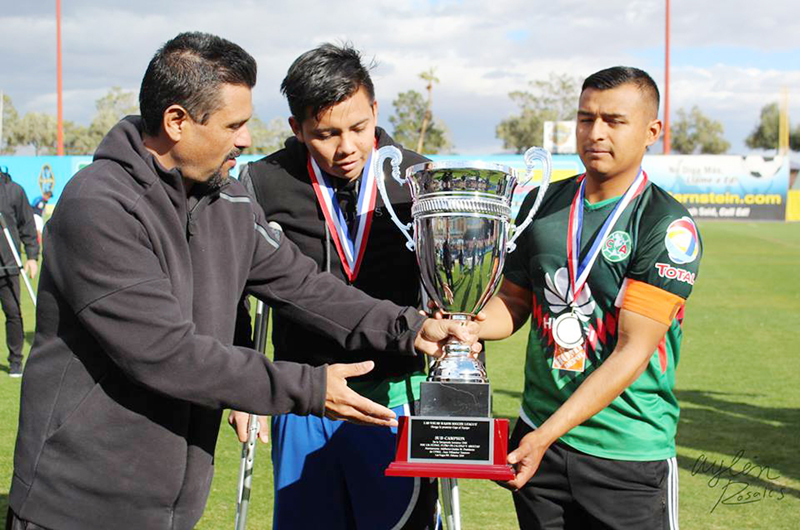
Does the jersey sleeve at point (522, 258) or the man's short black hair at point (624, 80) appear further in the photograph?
the jersey sleeve at point (522, 258)

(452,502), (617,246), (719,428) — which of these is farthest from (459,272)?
(719,428)

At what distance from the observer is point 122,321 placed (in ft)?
7.80

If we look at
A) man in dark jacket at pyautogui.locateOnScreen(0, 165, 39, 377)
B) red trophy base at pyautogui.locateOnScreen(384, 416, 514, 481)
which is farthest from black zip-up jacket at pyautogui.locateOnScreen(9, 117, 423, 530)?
man in dark jacket at pyautogui.locateOnScreen(0, 165, 39, 377)

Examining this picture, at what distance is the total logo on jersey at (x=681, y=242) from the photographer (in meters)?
2.92

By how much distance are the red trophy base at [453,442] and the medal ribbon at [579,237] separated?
0.59m

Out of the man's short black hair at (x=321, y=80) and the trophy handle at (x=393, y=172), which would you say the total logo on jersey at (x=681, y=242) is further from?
the man's short black hair at (x=321, y=80)

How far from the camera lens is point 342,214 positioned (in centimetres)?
342

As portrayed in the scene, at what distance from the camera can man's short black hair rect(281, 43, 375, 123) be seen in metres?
3.18

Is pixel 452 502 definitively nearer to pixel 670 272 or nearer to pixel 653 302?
pixel 653 302

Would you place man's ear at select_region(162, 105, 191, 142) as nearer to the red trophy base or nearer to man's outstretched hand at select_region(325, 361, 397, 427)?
man's outstretched hand at select_region(325, 361, 397, 427)

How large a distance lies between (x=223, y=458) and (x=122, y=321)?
432cm

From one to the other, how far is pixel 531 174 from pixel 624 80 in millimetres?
447

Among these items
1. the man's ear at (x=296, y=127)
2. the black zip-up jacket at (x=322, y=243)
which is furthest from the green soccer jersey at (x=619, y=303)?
the man's ear at (x=296, y=127)

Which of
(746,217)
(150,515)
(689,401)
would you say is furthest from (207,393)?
(746,217)
